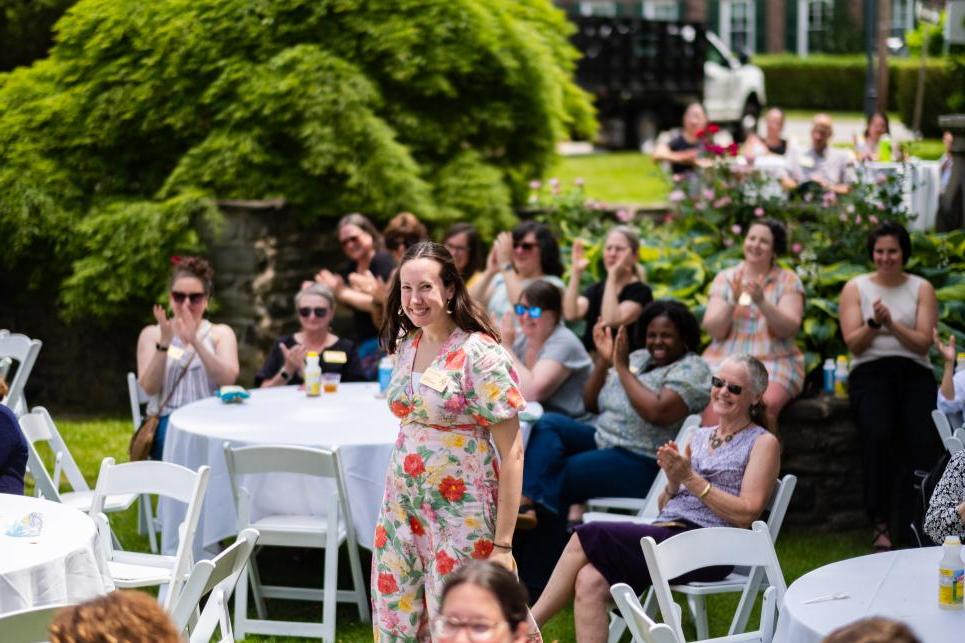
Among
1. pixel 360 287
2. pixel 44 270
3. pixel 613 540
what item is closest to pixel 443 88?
pixel 360 287

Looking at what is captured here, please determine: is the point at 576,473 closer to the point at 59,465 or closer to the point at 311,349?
the point at 311,349

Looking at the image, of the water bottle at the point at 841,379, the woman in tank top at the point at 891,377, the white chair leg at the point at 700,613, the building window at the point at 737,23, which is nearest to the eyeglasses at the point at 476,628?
the white chair leg at the point at 700,613

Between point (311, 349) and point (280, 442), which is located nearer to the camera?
point (280, 442)

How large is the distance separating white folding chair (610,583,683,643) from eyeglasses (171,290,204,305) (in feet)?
12.1

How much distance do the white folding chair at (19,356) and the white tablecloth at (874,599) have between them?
5.05 metres

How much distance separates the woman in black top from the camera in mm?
7777

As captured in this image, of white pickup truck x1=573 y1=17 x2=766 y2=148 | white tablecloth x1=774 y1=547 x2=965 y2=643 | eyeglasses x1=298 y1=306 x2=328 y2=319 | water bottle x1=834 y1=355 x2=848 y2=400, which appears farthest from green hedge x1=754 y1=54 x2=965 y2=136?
white tablecloth x1=774 y1=547 x2=965 y2=643

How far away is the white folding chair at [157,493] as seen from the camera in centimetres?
513

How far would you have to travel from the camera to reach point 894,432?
7.17 metres

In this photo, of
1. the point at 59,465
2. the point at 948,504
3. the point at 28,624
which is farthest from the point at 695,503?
the point at 59,465

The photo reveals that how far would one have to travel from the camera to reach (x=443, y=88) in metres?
10.2

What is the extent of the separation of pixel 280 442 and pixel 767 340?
9.09ft

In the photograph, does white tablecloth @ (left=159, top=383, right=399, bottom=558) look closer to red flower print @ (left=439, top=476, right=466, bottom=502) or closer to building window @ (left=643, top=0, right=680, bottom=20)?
red flower print @ (left=439, top=476, right=466, bottom=502)

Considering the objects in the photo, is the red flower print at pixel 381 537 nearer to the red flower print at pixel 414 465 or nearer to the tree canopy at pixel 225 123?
the red flower print at pixel 414 465
